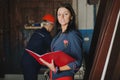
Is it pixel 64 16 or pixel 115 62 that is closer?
pixel 115 62

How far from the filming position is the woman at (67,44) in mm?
2691

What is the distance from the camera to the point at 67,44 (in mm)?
2717

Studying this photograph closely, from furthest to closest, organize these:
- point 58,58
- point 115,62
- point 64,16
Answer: point 64,16
point 58,58
point 115,62

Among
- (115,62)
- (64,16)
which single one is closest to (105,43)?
(115,62)

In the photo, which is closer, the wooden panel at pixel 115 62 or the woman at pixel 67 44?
the wooden panel at pixel 115 62

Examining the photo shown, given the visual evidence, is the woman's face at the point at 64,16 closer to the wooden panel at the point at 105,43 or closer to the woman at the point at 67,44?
the woman at the point at 67,44

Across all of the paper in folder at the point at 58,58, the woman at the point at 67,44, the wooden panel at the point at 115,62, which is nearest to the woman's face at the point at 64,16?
the woman at the point at 67,44

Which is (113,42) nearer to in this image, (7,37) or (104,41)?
(104,41)

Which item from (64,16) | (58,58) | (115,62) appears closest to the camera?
(115,62)

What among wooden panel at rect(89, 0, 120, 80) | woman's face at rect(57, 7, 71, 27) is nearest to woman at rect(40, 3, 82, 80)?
woman's face at rect(57, 7, 71, 27)

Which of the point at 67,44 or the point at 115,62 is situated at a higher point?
the point at 67,44

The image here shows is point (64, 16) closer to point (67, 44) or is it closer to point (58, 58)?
point (67, 44)

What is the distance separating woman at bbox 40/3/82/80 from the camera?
2691 mm

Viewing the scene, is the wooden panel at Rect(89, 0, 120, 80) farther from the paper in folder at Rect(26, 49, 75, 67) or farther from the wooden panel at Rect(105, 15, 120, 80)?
the paper in folder at Rect(26, 49, 75, 67)
